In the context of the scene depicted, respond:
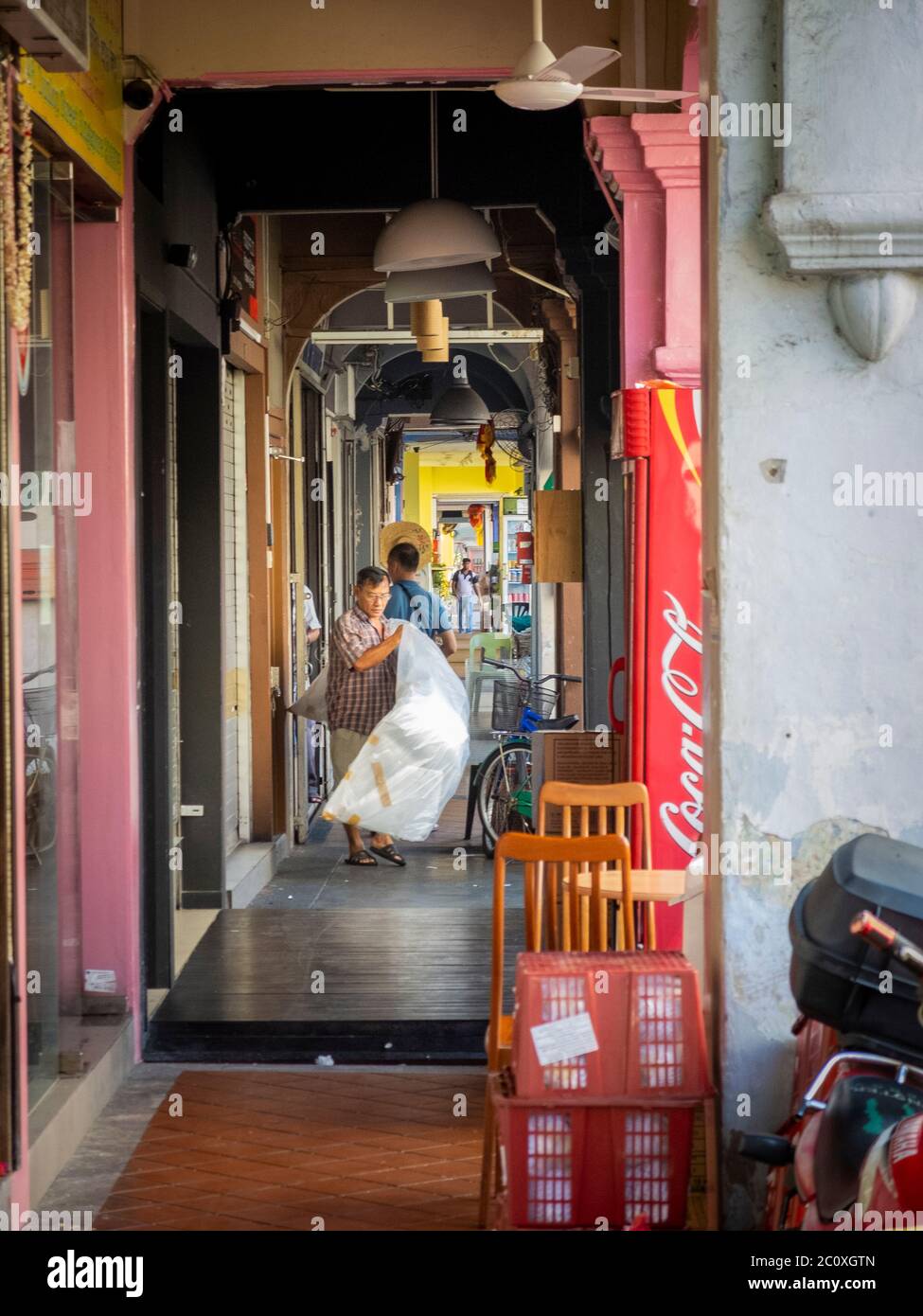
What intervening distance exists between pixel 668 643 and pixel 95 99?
2372mm

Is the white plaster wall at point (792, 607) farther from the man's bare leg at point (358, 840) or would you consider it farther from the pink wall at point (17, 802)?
the man's bare leg at point (358, 840)

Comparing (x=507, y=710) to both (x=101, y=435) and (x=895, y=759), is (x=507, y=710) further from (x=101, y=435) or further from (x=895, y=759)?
(x=895, y=759)

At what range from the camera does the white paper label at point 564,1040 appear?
2807 mm

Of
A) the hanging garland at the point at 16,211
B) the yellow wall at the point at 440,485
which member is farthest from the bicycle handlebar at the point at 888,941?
the yellow wall at the point at 440,485

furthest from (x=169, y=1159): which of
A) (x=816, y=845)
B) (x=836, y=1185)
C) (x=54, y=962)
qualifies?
(x=836, y=1185)

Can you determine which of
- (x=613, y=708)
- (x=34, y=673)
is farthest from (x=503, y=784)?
(x=34, y=673)

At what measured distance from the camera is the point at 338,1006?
17.3ft

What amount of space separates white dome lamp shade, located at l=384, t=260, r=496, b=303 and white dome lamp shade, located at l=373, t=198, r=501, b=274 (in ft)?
3.45

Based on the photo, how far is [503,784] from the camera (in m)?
8.70

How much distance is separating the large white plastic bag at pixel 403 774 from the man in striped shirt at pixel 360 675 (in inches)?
7.9

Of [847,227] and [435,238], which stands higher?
[435,238]

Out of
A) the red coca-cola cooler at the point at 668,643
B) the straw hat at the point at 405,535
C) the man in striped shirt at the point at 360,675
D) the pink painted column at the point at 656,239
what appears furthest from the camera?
the straw hat at the point at 405,535

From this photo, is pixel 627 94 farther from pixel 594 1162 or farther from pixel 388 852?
pixel 388 852

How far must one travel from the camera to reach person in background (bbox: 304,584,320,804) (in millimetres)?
10156
